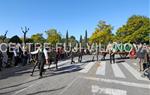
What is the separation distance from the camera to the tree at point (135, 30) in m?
85.9

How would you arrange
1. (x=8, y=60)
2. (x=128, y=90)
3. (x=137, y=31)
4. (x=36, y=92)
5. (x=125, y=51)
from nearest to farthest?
(x=36, y=92) < (x=128, y=90) < (x=8, y=60) < (x=125, y=51) < (x=137, y=31)

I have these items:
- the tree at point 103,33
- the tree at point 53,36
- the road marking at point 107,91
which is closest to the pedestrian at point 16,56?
the road marking at point 107,91

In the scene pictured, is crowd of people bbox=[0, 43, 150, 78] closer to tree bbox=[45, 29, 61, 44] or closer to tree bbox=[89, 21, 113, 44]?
tree bbox=[89, 21, 113, 44]

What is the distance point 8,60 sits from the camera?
74.5 feet

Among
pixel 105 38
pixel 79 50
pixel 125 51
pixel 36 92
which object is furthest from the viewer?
pixel 105 38

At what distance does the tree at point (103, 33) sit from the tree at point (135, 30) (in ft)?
26.4

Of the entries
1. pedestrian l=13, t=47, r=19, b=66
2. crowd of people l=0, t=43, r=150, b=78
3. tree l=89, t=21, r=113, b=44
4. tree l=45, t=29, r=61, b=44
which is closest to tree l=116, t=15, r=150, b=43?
tree l=89, t=21, r=113, b=44

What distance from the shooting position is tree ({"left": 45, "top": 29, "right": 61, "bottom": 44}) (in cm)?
8638

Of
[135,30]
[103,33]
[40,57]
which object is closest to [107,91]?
[40,57]

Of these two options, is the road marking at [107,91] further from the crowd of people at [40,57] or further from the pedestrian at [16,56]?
the pedestrian at [16,56]

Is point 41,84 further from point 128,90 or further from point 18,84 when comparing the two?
point 128,90

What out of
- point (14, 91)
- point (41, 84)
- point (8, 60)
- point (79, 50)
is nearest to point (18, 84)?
point (41, 84)

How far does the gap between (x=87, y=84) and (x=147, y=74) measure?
5363 mm

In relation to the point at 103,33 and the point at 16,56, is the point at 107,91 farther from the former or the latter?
the point at 103,33
